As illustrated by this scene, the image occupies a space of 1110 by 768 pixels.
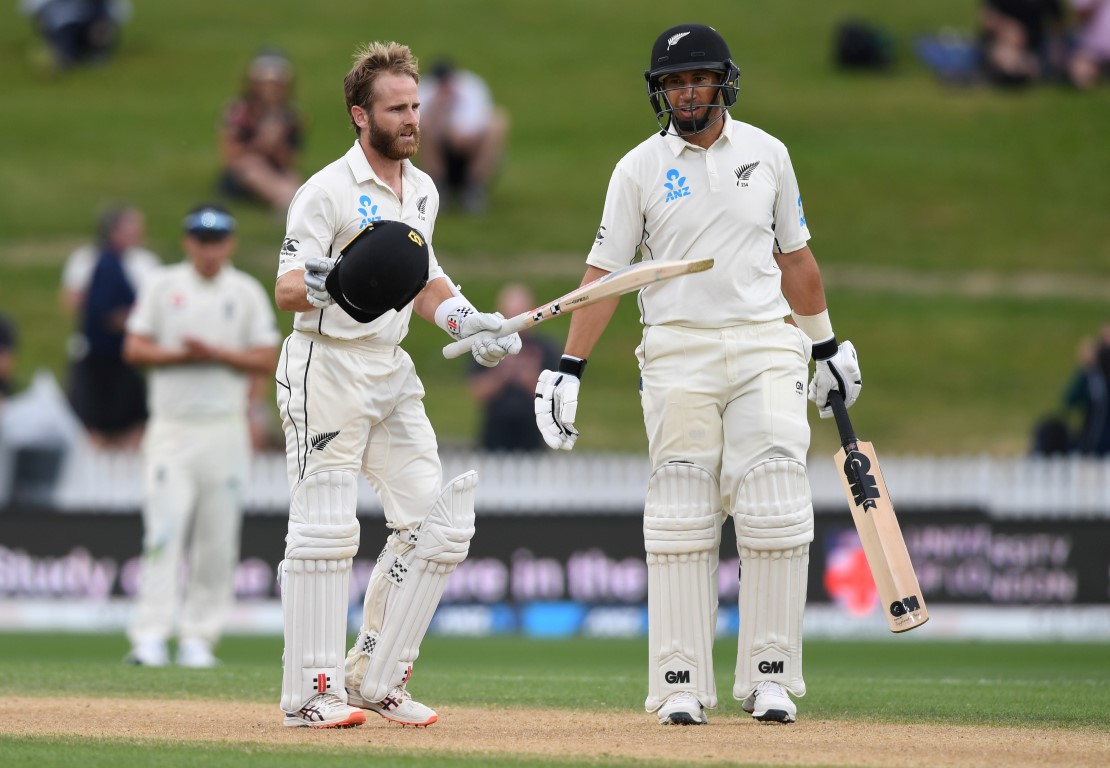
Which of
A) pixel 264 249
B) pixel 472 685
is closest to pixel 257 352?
pixel 472 685

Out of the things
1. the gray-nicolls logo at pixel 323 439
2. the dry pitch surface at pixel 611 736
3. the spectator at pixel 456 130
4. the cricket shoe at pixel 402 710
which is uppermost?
the spectator at pixel 456 130

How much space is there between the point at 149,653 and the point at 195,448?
44.8 inches

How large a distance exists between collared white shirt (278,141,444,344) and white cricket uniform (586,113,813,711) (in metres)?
0.79

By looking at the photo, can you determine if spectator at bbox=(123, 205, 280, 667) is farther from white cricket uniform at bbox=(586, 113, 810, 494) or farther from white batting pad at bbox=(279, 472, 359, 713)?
white cricket uniform at bbox=(586, 113, 810, 494)

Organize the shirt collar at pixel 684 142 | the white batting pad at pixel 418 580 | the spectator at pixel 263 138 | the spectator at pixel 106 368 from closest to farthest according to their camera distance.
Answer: the white batting pad at pixel 418 580
the shirt collar at pixel 684 142
the spectator at pixel 106 368
the spectator at pixel 263 138

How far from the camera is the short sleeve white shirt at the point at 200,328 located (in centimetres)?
1016

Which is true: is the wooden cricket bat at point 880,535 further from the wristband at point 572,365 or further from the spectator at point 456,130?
the spectator at point 456,130

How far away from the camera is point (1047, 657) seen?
10.9 metres

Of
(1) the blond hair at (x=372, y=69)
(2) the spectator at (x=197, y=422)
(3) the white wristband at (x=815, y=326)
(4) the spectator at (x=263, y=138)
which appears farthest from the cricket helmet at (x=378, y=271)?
(4) the spectator at (x=263, y=138)

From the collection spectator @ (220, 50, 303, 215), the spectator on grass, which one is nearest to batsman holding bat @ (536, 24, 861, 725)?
the spectator on grass

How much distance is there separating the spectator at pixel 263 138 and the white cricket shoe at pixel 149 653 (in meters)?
10.4

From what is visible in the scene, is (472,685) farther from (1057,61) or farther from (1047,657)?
(1057,61)

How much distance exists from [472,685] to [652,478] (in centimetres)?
196

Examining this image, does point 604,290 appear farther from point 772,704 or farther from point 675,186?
point 772,704
